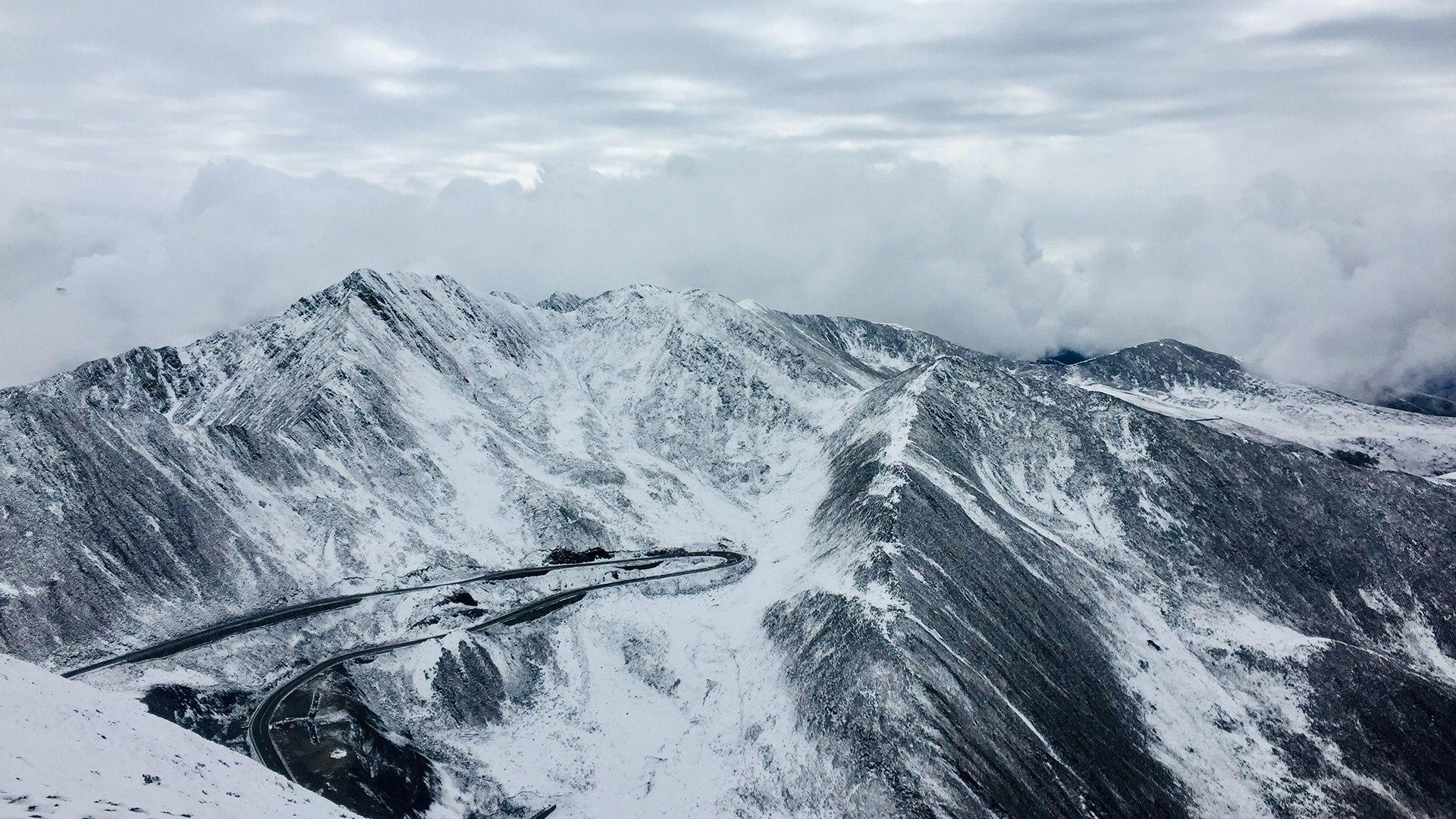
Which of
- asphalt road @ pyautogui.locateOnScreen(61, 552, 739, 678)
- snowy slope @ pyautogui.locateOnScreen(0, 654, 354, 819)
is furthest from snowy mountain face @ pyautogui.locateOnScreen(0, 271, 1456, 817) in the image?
snowy slope @ pyautogui.locateOnScreen(0, 654, 354, 819)

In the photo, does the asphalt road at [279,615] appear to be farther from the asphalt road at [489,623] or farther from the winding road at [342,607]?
the asphalt road at [489,623]

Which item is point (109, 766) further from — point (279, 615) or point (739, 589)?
point (739, 589)

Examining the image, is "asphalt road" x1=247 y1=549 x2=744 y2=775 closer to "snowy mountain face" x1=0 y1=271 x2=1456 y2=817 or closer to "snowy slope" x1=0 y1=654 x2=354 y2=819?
"snowy mountain face" x1=0 y1=271 x2=1456 y2=817

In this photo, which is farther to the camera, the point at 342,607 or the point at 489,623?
the point at 489,623

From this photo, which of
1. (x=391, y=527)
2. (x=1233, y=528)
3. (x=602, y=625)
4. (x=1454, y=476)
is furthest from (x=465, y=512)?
(x=1454, y=476)

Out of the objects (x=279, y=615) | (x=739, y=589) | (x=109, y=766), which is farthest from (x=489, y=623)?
(x=109, y=766)

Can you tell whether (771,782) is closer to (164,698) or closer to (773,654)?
(773,654)
